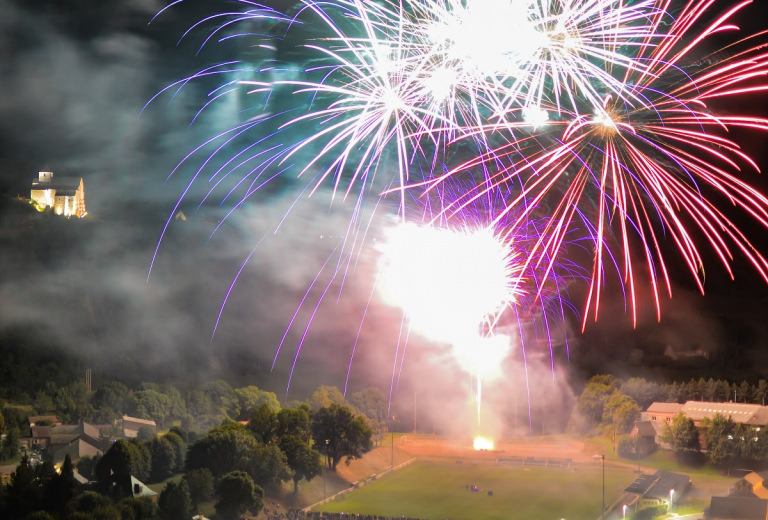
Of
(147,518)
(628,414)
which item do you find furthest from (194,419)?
(628,414)

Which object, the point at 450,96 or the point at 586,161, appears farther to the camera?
the point at 586,161

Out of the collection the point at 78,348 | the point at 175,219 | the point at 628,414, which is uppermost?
the point at 175,219

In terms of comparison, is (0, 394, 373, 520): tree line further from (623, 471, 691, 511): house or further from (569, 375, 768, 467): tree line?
(569, 375, 768, 467): tree line

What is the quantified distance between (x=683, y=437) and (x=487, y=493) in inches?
305

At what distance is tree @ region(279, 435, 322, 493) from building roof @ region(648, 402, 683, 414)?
1427 centimetres

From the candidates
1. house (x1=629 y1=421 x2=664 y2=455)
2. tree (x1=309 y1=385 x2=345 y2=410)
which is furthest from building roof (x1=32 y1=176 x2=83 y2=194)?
house (x1=629 y1=421 x2=664 y2=455)

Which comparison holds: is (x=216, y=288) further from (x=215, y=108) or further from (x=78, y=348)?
(x=215, y=108)

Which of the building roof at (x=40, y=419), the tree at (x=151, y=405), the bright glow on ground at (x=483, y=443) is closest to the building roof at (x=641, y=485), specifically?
the bright glow on ground at (x=483, y=443)

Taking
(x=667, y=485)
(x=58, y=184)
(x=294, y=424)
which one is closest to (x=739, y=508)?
(x=667, y=485)

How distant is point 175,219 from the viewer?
107ft

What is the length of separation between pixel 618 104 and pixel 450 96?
9.62 ft

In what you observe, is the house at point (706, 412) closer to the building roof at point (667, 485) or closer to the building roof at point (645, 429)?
the building roof at point (645, 429)

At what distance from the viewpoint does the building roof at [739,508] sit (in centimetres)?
1633

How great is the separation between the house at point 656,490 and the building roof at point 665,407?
667 cm
